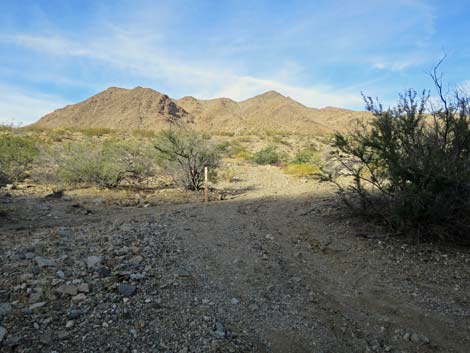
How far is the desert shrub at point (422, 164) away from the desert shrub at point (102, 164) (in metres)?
8.75

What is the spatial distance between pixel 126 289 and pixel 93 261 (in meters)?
0.86

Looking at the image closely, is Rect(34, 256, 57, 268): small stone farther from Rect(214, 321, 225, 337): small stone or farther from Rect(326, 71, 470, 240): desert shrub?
Rect(326, 71, 470, 240): desert shrub

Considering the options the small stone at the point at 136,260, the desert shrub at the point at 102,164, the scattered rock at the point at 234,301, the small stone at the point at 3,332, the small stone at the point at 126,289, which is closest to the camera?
the small stone at the point at 3,332

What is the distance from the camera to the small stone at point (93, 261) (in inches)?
156

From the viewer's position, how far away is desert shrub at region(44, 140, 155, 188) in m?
11.7

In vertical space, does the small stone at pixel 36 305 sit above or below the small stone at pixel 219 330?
above

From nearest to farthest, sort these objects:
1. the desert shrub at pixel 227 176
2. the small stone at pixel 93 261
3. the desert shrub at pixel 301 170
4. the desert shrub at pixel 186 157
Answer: the small stone at pixel 93 261 → the desert shrub at pixel 186 157 → the desert shrub at pixel 227 176 → the desert shrub at pixel 301 170

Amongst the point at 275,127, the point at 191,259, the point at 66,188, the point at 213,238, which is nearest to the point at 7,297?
the point at 191,259

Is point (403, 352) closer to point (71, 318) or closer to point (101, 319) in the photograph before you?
point (101, 319)

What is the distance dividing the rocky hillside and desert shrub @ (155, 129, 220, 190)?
1999 inches

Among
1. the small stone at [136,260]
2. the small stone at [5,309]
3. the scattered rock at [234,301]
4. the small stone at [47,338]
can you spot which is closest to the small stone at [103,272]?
the small stone at [136,260]

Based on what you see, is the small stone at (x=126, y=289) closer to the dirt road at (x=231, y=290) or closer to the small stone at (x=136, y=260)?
the dirt road at (x=231, y=290)

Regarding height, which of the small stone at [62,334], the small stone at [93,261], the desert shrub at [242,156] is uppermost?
the desert shrub at [242,156]

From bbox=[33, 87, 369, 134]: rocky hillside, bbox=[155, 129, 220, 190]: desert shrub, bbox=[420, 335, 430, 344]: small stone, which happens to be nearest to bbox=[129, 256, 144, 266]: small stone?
bbox=[420, 335, 430, 344]: small stone
